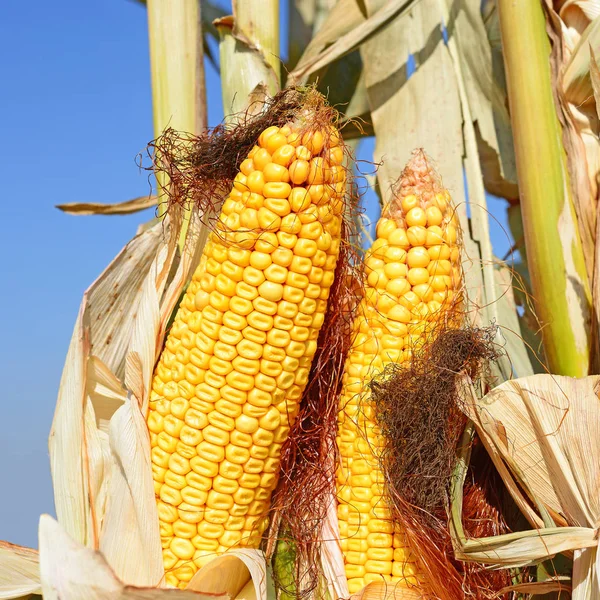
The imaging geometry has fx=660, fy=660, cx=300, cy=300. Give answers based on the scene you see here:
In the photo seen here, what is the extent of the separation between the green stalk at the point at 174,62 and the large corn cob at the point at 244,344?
674mm

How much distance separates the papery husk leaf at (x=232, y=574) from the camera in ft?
4.29

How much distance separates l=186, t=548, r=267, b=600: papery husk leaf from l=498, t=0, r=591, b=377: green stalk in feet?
2.85

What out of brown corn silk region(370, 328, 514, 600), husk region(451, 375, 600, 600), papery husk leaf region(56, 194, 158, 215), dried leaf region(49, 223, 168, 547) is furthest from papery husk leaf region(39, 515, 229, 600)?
papery husk leaf region(56, 194, 158, 215)

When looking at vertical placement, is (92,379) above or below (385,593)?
above

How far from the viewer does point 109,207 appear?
7.47 feet

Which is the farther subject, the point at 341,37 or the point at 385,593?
the point at 341,37

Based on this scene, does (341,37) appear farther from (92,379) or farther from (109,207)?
(92,379)

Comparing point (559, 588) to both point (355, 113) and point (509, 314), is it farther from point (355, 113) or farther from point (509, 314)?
point (355, 113)

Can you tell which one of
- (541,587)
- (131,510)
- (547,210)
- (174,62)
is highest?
(174,62)

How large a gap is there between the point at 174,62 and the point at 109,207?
1.92 ft

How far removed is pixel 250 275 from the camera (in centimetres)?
130

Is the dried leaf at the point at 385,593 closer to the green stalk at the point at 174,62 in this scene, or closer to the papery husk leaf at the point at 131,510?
the papery husk leaf at the point at 131,510

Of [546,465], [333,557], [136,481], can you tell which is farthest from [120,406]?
[546,465]

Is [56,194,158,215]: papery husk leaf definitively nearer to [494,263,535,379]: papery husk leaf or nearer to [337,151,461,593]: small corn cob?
[337,151,461,593]: small corn cob
